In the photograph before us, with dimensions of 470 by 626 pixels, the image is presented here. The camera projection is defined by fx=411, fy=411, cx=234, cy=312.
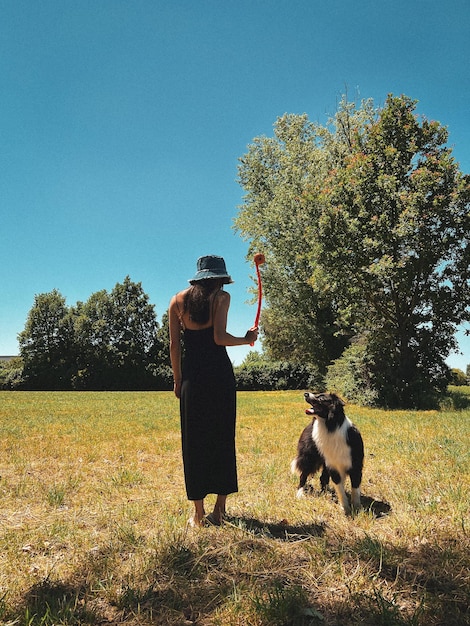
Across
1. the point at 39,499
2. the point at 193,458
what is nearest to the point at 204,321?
the point at 193,458

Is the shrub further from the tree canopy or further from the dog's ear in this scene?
the dog's ear

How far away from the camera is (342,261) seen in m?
18.5

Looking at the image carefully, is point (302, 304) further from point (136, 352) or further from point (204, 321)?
point (136, 352)

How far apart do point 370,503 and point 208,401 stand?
2.51m

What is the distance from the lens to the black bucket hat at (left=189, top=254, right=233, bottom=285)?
417cm

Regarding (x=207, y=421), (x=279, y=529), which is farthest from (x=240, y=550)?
(x=207, y=421)

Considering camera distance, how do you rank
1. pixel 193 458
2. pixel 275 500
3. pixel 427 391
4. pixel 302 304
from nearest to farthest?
pixel 193 458, pixel 275 500, pixel 427 391, pixel 302 304

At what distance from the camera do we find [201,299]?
4.08m

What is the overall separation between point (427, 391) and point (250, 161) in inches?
796

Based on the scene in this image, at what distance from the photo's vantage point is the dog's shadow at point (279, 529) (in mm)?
3752

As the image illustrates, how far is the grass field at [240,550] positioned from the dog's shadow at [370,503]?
4cm

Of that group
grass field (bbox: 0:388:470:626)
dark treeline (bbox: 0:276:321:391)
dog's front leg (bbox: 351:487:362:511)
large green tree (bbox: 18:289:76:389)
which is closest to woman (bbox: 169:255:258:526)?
grass field (bbox: 0:388:470:626)

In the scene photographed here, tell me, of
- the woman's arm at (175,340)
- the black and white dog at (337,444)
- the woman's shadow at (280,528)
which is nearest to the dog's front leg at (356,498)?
the black and white dog at (337,444)

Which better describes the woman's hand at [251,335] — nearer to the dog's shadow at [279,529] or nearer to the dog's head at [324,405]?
the dog's head at [324,405]
